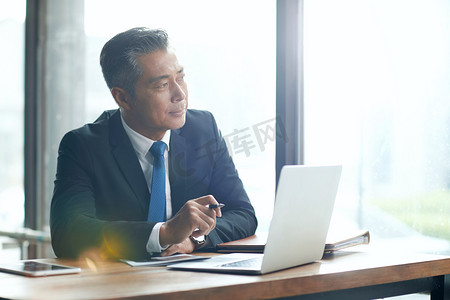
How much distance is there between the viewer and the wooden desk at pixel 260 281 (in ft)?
3.88

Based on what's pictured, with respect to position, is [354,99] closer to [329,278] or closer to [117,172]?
[117,172]

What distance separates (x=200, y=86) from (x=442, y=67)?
137cm

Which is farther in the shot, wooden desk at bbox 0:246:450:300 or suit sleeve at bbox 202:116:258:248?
suit sleeve at bbox 202:116:258:248

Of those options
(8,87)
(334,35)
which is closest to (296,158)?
(334,35)

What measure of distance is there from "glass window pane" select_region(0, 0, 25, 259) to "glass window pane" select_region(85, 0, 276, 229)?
59.2 inches

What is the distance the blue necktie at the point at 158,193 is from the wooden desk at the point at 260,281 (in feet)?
1.33

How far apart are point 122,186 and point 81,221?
0.85 feet

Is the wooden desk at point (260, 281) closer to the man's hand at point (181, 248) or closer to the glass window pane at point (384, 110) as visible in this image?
the man's hand at point (181, 248)

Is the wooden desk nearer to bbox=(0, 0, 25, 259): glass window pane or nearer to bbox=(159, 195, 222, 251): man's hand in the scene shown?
bbox=(159, 195, 222, 251): man's hand

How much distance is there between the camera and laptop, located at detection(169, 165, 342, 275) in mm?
1341

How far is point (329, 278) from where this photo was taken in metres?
1.42

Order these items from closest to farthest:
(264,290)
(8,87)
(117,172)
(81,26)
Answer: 1. (264,290)
2. (117,172)
3. (81,26)
4. (8,87)

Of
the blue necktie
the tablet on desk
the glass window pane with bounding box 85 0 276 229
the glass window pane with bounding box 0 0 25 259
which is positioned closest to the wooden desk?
the tablet on desk

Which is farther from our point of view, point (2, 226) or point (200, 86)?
point (2, 226)
